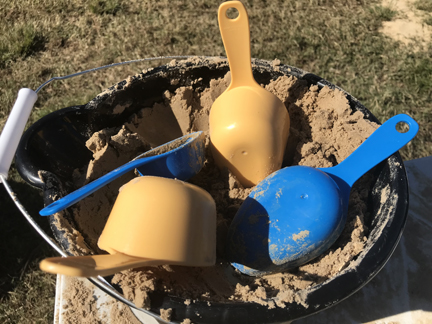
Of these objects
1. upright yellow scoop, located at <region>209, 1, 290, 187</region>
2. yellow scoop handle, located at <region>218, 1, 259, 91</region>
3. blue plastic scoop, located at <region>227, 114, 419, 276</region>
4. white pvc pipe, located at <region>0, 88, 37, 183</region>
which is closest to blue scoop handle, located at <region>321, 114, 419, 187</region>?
blue plastic scoop, located at <region>227, 114, 419, 276</region>

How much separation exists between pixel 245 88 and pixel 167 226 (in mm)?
349

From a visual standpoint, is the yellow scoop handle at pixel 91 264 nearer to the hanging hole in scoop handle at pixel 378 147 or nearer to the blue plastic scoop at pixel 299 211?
the blue plastic scoop at pixel 299 211

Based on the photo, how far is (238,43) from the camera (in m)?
0.71

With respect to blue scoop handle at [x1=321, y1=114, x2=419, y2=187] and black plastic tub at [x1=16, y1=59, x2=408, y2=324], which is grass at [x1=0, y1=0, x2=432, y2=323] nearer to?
black plastic tub at [x1=16, y1=59, x2=408, y2=324]

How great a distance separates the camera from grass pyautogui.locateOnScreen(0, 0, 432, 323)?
54.8 inches

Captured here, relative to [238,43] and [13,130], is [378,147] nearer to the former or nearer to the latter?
[238,43]

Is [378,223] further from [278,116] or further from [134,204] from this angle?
[134,204]

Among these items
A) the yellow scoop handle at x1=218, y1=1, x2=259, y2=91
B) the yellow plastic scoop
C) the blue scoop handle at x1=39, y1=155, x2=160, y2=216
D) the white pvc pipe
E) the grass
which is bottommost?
the grass

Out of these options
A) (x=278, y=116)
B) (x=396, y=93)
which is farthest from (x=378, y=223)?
(x=396, y=93)

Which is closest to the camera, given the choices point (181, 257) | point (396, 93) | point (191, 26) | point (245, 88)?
point (181, 257)

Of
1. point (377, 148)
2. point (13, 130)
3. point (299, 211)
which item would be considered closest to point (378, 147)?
point (377, 148)

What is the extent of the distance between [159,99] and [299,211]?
0.43 m

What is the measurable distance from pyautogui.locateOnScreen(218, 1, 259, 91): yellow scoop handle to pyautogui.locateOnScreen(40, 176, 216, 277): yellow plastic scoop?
0.27 m

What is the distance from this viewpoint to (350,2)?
1.65 m
